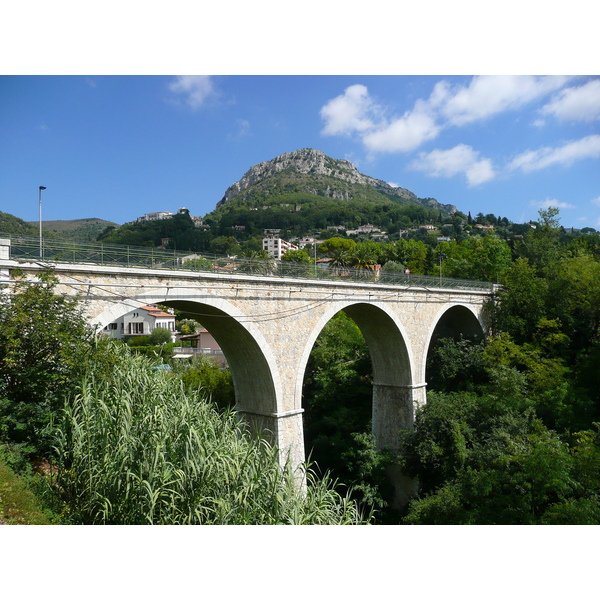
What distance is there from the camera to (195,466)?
7.48 m

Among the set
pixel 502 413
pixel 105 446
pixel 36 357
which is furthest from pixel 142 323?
pixel 105 446

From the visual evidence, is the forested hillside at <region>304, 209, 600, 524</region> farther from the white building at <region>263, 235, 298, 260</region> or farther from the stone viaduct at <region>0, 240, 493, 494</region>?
the white building at <region>263, 235, 298, 260</region>

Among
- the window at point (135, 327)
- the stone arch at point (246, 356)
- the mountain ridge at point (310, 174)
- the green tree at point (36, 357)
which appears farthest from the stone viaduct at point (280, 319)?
the mountain ridge at point (310, 174)

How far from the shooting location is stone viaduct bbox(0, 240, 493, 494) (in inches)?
403

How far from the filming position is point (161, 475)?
7.21 meters

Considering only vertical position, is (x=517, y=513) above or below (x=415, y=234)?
below

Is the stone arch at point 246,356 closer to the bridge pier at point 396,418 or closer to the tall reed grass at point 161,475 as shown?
the tall reed grass at point 161,475

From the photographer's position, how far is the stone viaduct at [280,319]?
10.2m

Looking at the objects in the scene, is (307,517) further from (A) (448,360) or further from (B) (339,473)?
(A) (448,360)

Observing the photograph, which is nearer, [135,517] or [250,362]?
[135,517]

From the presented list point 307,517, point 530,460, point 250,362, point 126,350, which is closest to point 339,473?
point 250,362

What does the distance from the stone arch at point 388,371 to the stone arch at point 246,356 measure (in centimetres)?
590

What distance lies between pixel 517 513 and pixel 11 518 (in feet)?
34.8

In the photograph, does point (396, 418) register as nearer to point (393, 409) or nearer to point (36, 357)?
point (393, 409)
